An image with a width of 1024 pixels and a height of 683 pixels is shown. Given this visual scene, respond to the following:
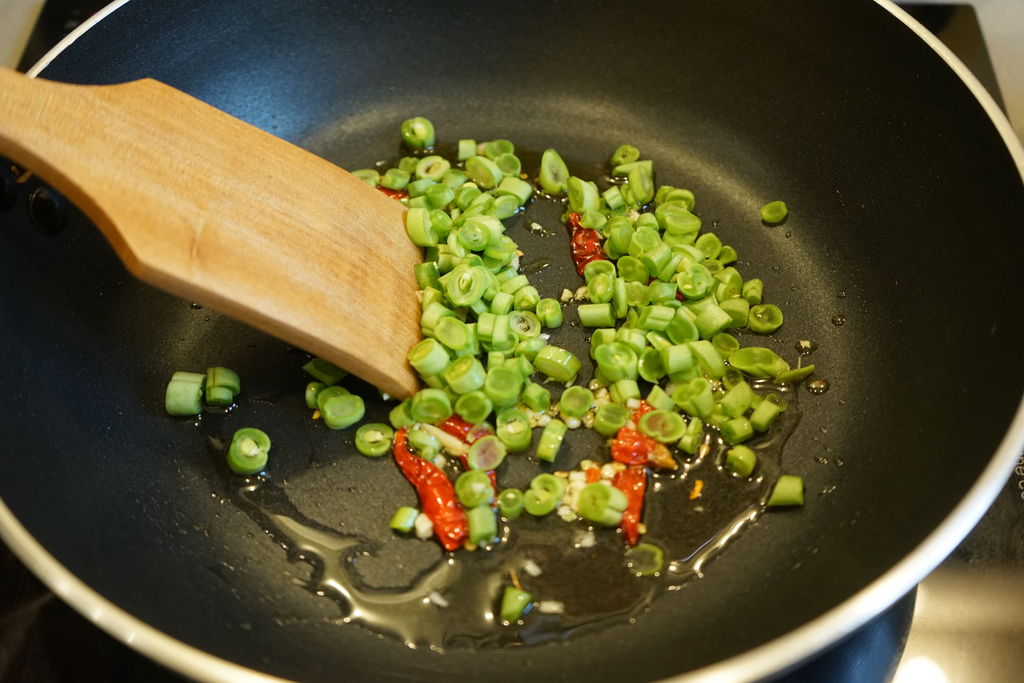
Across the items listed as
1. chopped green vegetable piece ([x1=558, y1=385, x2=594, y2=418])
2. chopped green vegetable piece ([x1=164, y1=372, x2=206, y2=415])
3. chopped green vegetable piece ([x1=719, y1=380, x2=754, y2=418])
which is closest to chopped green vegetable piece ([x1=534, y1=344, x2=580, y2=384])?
chopped green vegetable piece ([x1=558, y1=385, x2=594, y2=418])

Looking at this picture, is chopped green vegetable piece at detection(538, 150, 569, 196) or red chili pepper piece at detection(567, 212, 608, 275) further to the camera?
chopped green vegetable piece at detection(538, 150, 569, 196)

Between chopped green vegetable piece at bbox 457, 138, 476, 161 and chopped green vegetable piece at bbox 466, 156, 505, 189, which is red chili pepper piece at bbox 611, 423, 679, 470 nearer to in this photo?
chopped green vegetable piece at bbox 466, 156, 505, 189

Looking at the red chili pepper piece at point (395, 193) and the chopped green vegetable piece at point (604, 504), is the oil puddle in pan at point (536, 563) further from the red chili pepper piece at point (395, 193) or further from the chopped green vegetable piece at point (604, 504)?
the red chili pepper piece at point (395, 193)

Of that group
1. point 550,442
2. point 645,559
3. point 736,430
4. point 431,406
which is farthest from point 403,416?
point 736,430

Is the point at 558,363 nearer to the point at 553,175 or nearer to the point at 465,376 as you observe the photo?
the point at 465,376

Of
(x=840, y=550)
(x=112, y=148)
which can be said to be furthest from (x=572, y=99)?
(x=840, y=550)

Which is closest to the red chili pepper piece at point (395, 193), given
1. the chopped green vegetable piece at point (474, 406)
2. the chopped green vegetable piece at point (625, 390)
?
the chopped green vegetable piece at point (474, 406)
